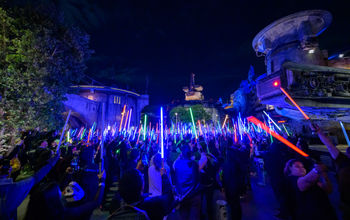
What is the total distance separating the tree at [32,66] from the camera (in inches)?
310

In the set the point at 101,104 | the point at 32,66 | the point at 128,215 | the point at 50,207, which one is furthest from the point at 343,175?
the point at 101,104

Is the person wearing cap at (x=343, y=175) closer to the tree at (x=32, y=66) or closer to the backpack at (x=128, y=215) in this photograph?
the backpack at (x=128, y=215)

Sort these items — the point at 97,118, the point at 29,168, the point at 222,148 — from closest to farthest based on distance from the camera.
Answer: the point at 29,168 < the point at 222,148 < the point at 97,118

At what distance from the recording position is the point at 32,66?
8.41m

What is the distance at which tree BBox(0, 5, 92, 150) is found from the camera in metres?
7.88

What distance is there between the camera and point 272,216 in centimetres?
502

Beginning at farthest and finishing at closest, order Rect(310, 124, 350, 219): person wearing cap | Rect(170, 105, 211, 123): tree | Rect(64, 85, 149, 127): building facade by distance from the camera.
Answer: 1. Rect(170, 105, 211, 123): tree
2. Rect(64, 85, 149, 127): building facade
3. Rect(310, 124, 350, 219): person wearing cap

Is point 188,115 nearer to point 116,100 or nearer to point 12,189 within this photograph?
point 116,100

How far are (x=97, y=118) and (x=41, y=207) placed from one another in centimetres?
3373

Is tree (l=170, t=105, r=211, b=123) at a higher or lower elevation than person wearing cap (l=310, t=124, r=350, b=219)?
higher

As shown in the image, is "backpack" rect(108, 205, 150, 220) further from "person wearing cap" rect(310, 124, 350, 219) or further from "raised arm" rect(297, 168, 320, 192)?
"person wearing cap" rect(310, 124, 350, 219)

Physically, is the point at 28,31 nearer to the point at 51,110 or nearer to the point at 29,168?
the point at 51,110

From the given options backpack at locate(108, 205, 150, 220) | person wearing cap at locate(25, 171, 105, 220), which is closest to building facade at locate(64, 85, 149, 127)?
person wearing cap at locate(25, 171, 105, 220)

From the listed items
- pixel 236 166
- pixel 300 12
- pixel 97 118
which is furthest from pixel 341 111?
pixel 97 118
